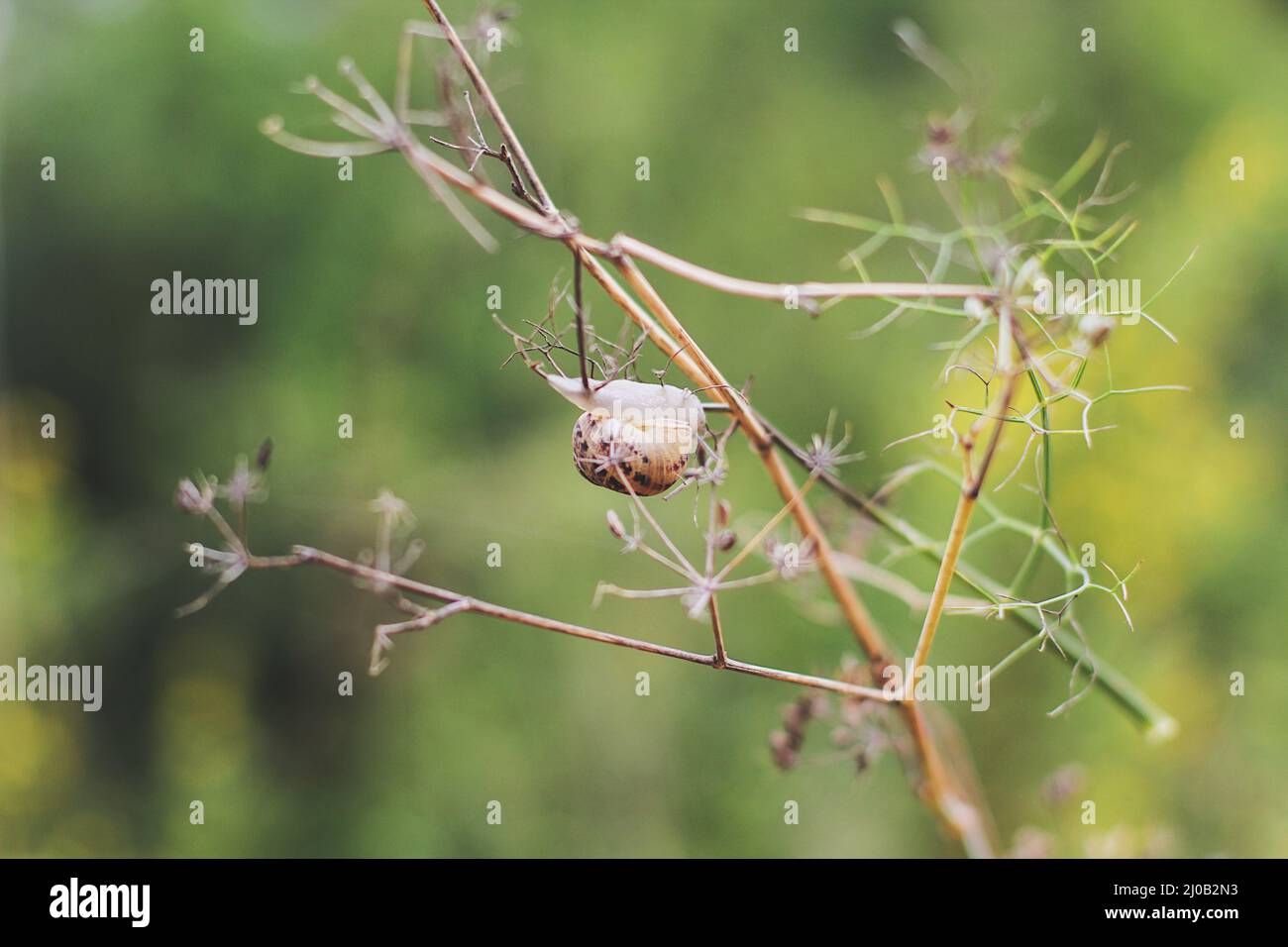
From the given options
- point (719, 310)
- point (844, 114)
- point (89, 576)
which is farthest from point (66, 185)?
point (844, 114)

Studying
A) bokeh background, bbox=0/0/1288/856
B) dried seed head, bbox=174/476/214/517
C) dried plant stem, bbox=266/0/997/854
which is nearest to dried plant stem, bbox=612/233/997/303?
dried plant stem, bbox=266/0/997/854

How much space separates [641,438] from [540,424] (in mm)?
972

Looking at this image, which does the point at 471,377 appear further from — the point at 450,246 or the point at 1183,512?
the point at 1183,512

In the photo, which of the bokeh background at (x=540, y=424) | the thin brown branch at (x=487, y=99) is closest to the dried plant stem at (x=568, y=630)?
the thin brown branch at (x=487, y=99)

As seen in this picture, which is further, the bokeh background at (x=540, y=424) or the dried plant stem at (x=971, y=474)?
the bokeh background at (x=540, y=424)

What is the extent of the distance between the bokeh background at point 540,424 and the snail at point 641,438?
25.6 inches

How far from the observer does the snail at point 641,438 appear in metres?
0.28

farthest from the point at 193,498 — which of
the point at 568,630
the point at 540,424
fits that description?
the point at 540,424

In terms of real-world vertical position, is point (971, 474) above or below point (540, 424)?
below

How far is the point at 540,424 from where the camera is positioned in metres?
1.24

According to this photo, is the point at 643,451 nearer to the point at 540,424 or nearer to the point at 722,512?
the point at 722,512

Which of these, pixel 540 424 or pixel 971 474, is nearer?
pixel 971 474

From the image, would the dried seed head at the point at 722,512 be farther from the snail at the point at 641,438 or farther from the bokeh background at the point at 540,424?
the bokeh background at the point at 540,424

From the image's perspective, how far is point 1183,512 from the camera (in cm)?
96
